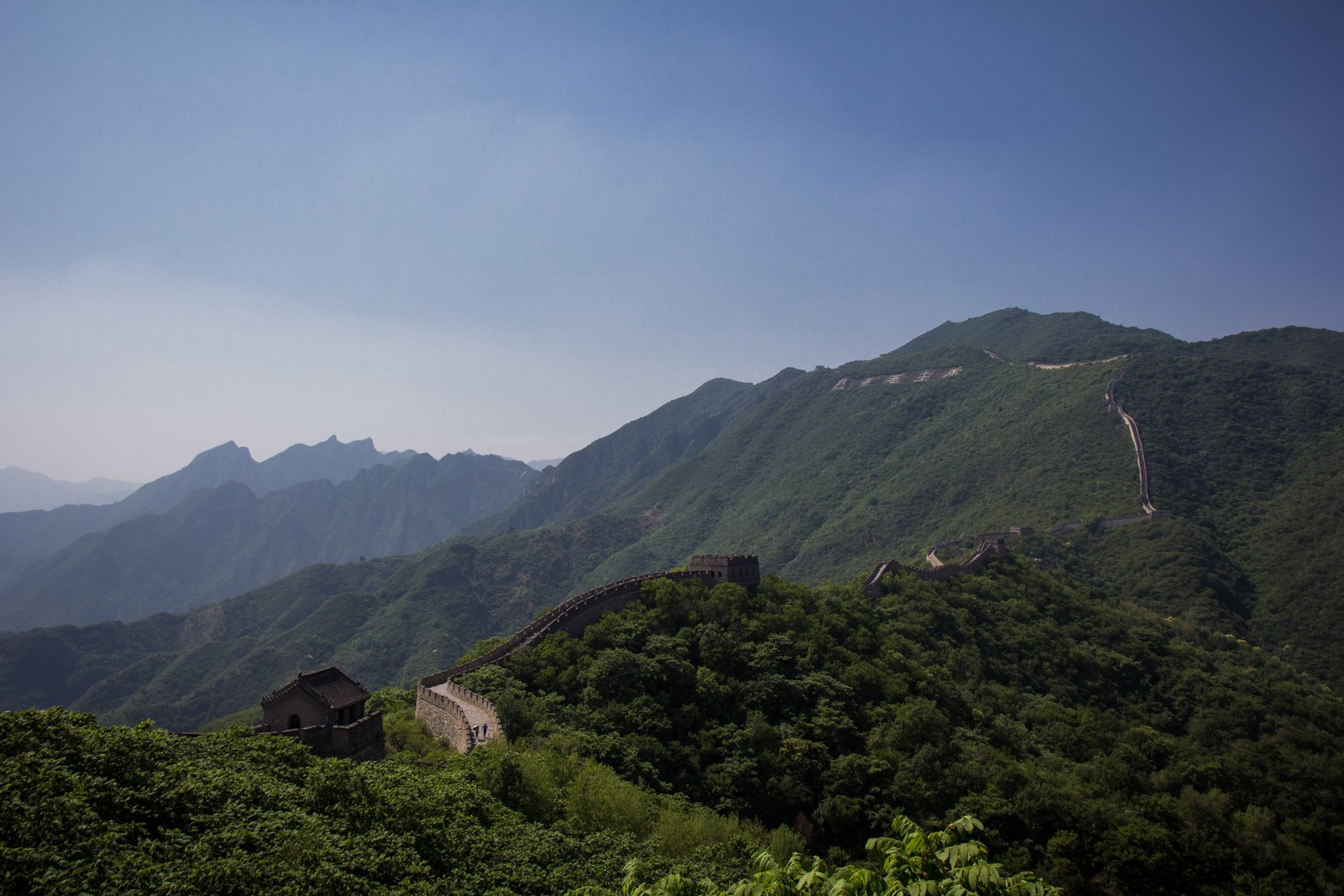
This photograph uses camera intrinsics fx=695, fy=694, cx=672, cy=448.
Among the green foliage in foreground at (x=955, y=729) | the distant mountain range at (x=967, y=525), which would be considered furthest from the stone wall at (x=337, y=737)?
the distant mountain range at (x=967, y=525)

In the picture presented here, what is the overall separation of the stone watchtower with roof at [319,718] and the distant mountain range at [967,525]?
77.9 metres

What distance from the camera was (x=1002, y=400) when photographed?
5856 inches

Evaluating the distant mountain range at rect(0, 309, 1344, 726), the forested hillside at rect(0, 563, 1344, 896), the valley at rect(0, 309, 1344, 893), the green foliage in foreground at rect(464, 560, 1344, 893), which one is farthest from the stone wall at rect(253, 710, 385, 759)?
the distant mountain range at rect(0, 309, 1344, 726)

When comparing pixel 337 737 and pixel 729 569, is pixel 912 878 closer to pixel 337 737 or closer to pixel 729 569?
pixel 337 737

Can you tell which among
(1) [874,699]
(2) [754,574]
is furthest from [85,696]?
(1) [874,699]

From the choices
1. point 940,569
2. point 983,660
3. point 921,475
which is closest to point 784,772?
point 983,660

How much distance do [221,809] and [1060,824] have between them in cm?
3724

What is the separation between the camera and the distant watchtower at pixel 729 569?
178 feet

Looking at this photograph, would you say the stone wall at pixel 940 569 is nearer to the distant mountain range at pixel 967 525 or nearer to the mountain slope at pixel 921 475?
the distant mountain range at pixel 967 525

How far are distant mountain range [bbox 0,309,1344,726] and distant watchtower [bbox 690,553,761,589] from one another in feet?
155

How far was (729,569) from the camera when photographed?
178ft

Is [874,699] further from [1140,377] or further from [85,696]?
[85,696]

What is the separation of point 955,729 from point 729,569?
18858 mm

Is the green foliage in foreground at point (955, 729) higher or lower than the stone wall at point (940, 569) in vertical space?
lower
